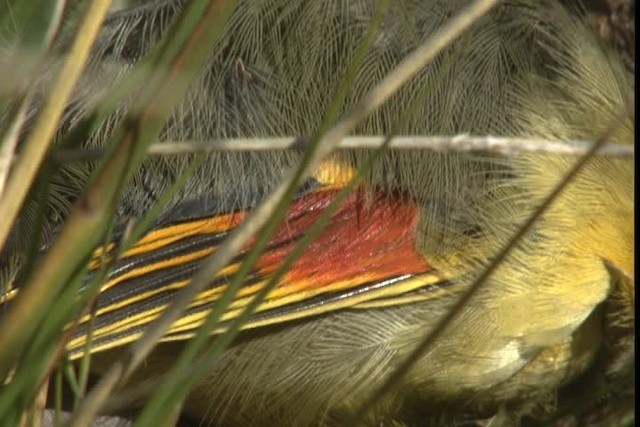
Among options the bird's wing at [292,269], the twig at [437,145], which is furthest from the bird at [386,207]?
the twig at [437,145]

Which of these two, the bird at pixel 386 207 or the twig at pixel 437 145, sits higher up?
the bird at pixel 386 207

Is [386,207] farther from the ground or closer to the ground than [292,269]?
farther from the ground

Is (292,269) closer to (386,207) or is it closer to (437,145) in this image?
(386,207)

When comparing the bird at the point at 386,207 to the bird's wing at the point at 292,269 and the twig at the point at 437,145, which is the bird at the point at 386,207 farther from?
the twig at the point at 437,145

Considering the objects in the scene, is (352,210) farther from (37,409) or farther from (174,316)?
(174,316)

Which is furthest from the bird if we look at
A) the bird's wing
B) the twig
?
the twig

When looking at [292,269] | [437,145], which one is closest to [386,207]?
[292,269]

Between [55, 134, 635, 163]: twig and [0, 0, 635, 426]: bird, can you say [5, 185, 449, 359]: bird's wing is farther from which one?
[55, 134, 635, 163]: twig

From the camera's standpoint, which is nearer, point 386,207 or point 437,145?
point 437,145
